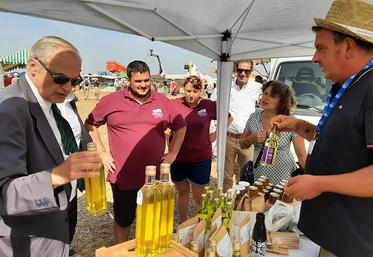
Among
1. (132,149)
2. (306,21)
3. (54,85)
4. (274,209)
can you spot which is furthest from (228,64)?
(54,85)

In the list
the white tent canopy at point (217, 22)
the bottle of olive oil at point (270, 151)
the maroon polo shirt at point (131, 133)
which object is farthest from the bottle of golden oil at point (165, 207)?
the maroon polo shirt at point (131, 133)

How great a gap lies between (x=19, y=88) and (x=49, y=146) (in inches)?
11.8

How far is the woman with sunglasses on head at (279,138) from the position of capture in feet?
9.16

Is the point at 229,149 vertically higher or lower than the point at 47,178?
lower

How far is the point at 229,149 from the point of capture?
15.1 feet

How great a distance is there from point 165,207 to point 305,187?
0.59 metres

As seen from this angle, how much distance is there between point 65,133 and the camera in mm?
1594

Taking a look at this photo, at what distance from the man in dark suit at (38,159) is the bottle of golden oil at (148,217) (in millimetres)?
217

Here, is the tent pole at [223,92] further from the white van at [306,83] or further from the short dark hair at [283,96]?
the white van at [306,83]

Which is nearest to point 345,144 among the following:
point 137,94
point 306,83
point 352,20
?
point 352,20

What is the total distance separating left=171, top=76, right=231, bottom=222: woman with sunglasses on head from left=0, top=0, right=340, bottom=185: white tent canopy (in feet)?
0.65

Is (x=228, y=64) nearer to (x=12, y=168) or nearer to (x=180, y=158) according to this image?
(x=180, y=158)

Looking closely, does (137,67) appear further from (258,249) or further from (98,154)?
(258,249)

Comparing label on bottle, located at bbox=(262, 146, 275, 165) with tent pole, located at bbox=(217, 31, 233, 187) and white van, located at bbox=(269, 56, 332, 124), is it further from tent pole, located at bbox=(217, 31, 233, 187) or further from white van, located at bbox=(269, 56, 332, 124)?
white van, located at bbox=(269, 56, 332, 124)
